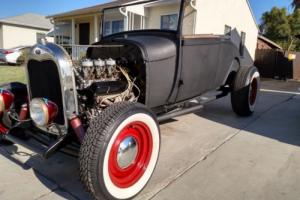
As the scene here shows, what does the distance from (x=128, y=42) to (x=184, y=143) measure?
154cm

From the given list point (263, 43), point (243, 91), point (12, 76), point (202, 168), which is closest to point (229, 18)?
point (263, 43)

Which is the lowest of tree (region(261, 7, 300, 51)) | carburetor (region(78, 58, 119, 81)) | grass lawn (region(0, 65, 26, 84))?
grass lawn (region(0, 65, 26, 84))

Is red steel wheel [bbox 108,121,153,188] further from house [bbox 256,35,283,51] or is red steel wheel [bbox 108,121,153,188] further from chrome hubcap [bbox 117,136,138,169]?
house [bbox 256,35,283,51]

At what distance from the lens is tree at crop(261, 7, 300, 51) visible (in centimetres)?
2470

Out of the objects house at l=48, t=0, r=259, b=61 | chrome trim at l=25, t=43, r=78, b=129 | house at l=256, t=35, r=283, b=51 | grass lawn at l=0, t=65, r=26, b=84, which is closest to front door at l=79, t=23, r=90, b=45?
house at l=48, t=0, r=259, b=61

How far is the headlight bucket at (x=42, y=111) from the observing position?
7.48 feet

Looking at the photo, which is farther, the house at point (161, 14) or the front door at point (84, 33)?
the front door at point (84, 33)

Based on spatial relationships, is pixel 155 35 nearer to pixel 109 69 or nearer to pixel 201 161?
pixel 109 69

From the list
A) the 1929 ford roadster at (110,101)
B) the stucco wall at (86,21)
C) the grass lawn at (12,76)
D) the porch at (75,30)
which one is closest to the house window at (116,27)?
the 1929 ford roadster at (110,101)

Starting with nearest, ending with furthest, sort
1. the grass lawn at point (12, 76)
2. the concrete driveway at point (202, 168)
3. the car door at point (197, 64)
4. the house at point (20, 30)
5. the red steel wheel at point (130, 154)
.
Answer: the red steel wheel at point (130, 154), the concrete driveway at point (202, 168), the car door at point (197, 64), the grass lawn at point (12, 76), the house at point (20, 30)

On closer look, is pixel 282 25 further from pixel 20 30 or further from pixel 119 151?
pixel 119 151

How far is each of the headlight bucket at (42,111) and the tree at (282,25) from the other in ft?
84.8

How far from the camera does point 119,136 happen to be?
216 centimetres

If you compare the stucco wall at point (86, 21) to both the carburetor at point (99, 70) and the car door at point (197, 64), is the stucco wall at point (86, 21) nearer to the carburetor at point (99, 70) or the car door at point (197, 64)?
the car door at point (197, 64)
